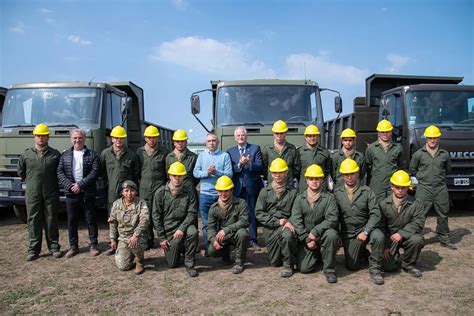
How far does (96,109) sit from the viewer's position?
6.97 metres

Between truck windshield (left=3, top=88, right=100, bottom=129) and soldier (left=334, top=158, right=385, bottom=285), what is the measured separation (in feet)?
14.6

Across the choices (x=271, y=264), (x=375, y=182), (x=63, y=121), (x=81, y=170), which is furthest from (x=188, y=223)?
(x=63, y=121)

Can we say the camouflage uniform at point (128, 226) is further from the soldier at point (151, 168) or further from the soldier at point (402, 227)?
the soldier at point (402, 227)

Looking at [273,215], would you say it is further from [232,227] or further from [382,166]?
[382,166]

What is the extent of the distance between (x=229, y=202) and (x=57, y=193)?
8.19 feet

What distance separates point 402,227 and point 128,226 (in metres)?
3.42

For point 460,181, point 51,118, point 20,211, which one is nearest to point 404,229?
point 460,181

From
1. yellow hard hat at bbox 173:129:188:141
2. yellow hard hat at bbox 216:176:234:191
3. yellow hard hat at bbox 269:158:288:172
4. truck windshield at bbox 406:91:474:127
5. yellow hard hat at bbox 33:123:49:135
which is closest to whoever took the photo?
yellow hard hat at bbox 216:176:234:191

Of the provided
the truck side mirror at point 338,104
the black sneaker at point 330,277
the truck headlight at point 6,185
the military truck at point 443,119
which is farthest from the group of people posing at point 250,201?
the truck headlight at point 6,185

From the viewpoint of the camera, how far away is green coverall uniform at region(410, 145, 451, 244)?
5.82m

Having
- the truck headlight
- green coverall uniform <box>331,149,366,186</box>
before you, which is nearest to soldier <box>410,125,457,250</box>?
green coverall uniform <box>331,149,366,186</box>

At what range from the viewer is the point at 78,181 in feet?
17.9

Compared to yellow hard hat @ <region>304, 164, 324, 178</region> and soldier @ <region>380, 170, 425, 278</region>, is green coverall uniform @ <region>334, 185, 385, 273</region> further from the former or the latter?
yellow hard hat @ <region>304, 164, 324, 178</region>

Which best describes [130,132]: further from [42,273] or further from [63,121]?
[42,273]
